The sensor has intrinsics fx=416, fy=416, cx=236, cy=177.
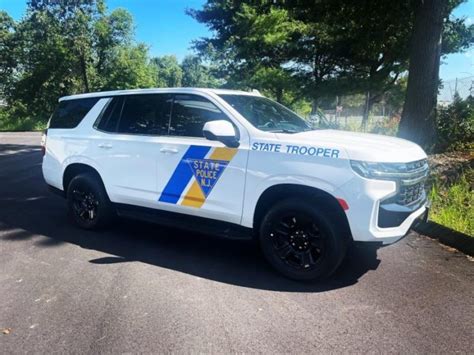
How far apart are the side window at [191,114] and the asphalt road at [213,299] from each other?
4.61 feet

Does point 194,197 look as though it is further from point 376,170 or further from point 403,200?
point 403,200

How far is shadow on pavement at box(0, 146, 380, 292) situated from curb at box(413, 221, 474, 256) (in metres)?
0.90

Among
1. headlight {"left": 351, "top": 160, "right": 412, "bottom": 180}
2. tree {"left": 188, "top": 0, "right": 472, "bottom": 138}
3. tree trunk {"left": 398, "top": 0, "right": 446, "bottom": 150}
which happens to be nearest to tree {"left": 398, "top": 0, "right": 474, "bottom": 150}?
tree trunk {"left": 398, "top": 0, "right": 446, "bottom": 150}

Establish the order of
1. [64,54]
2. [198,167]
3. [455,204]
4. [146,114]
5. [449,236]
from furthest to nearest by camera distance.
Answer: [64,54], [455,204], [146,114], [449,236], [198,167]

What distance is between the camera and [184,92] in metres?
4.74

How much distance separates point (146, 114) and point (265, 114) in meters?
1.46

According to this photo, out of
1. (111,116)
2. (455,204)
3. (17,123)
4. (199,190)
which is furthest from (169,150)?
(17,123)

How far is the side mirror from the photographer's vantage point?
391cm

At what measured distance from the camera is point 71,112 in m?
5.84

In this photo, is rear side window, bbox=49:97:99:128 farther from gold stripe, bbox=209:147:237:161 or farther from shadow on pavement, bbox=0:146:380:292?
gold stripe, bbox=209:147:237:161

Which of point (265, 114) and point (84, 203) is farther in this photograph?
point (84, 203)

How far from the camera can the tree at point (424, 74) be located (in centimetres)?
807

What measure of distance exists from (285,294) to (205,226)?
1191mm

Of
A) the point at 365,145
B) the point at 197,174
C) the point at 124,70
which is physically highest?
the point at 124,70
